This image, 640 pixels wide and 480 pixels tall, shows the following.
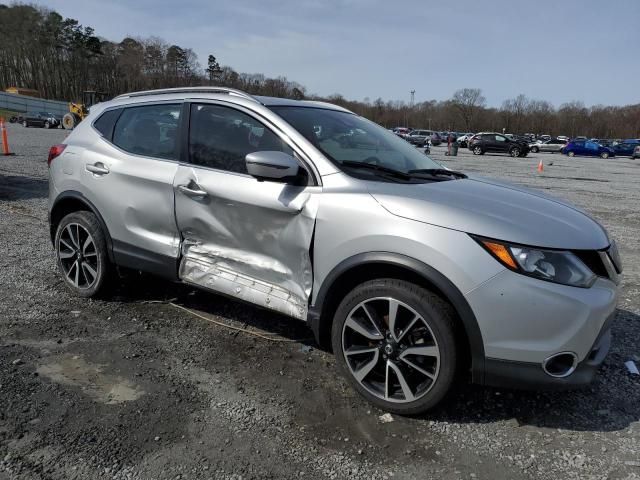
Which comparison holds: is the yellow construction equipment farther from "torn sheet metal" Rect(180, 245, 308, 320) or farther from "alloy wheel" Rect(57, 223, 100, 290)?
"torn sheet metal" Rect(180, 245, 308, 320)

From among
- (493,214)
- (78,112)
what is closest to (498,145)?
(78,112)

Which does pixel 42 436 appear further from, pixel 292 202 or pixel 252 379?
pixel 292 202

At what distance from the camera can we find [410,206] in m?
2.76

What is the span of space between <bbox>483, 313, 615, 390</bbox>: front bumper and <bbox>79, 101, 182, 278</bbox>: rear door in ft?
7.80

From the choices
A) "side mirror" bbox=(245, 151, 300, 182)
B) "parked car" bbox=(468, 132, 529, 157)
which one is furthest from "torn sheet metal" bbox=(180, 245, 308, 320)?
"parked car" bbox=(468, 132, 529, 157)

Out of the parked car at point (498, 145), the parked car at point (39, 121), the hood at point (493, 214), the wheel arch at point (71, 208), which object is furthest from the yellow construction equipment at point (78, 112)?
the hood at point (493, 214)

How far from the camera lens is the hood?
2.60 metres

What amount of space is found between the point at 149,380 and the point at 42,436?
71 centimetres

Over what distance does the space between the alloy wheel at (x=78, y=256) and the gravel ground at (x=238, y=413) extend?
10.9 inches

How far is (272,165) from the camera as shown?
3.03 meters

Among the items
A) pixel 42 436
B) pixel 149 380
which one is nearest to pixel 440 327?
pixel 149 380

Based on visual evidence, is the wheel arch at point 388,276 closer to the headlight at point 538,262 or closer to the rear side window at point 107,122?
the headlight at point 538,262

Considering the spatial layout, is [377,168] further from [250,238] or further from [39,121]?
[39,121]

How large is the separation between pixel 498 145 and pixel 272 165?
3771cm
